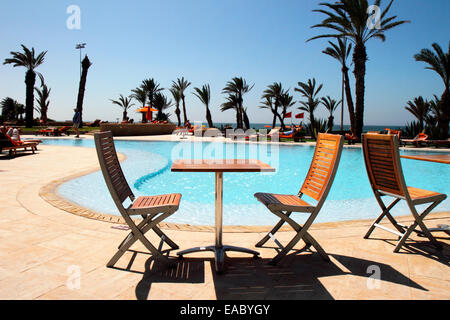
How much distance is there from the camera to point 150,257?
110 inches

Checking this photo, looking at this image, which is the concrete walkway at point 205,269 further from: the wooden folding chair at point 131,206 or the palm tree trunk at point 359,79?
the palm tree trunk at point 359,79

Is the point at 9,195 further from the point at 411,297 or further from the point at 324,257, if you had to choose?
the point at 411,297

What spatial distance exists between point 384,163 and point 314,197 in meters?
0.88

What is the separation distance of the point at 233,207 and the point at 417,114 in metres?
28.9

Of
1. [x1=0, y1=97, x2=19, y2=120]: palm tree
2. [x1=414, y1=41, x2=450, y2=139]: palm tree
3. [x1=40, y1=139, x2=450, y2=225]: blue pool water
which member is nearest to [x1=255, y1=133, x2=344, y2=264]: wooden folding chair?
[x1=40, y1=139, x2=450, y2=225]: blue pool water

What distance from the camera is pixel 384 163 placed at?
10.2ft

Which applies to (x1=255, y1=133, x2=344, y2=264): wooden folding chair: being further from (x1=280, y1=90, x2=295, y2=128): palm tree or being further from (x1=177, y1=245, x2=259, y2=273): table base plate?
(x1=280, y1=90, x2=295, y2=128): palm tree

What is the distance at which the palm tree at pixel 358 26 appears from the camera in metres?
17.0

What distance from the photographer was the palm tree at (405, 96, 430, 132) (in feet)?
89.5

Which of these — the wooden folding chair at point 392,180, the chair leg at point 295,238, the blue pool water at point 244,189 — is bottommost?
the blue pool water at point 244,189

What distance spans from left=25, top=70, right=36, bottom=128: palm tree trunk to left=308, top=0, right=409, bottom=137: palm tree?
27540 mm
